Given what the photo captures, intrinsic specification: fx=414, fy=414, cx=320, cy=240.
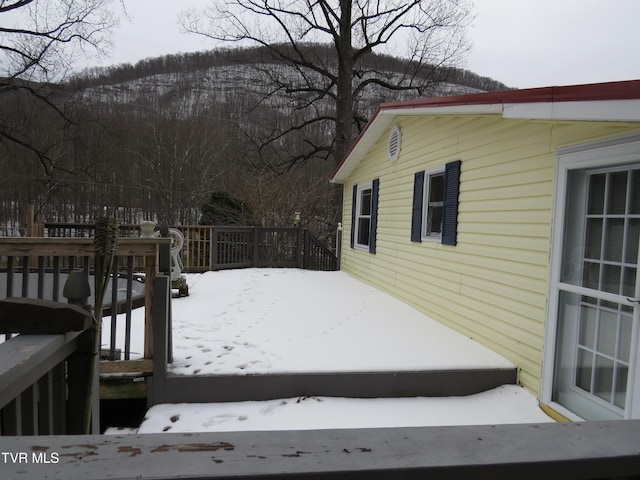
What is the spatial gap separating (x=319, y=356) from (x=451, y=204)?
2.49 meters

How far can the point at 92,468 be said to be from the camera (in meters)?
0.67

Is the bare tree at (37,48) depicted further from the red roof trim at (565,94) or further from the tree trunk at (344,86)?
the red roof trim at (565,94)

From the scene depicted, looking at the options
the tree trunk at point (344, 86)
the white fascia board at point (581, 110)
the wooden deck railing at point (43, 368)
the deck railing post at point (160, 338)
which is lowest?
the deck railing post at point (160, 338)

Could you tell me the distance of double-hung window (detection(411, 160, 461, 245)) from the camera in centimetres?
485

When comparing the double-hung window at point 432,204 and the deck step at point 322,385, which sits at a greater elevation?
the double-hung window at point 432,204

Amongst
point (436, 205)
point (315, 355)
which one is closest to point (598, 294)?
point (315, 355)

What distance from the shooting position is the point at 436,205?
5469mm

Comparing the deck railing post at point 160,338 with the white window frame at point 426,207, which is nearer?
the deck railing post at point 160,338

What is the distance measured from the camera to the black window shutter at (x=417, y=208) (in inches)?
227

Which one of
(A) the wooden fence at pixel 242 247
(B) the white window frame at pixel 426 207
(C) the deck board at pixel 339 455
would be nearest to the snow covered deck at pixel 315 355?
(B) the white window frame at pixel 426 207

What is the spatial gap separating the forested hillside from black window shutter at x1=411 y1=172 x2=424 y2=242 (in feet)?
23.4

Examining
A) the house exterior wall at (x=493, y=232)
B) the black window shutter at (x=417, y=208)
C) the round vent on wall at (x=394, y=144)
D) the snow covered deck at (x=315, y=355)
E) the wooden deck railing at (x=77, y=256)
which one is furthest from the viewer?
the round vent on wall at (x=394, y=144)

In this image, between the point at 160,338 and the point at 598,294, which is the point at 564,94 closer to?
the point at 598,294

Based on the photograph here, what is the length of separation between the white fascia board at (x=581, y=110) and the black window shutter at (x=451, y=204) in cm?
168
